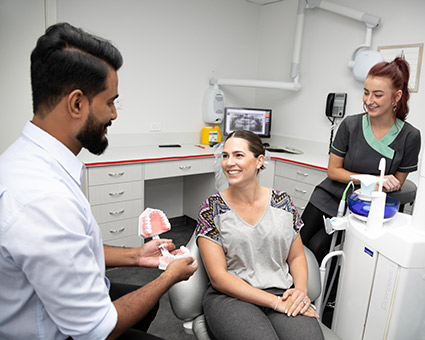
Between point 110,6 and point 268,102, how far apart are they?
6.42 ft

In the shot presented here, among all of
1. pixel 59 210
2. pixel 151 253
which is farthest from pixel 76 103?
pixel 151 253

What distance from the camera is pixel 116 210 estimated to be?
2691 mm

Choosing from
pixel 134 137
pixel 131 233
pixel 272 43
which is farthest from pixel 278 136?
pixel 131 233

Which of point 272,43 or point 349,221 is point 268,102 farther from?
point 349,221

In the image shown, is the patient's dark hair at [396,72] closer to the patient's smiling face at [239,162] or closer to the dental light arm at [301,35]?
the patient's smiling face at [239,162]

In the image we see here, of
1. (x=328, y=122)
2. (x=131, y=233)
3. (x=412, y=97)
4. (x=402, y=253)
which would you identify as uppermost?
(x=412, y=97)

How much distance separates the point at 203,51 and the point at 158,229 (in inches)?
108

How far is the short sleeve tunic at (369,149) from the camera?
1.81m

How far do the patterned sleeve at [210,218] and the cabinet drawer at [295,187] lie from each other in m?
1.62

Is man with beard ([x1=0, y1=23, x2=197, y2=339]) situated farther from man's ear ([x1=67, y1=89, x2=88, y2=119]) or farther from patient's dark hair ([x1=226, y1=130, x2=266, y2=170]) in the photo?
patient's dark hair ([x1=226, y1=130, x2=266, y2=170])

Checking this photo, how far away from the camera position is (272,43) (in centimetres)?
389

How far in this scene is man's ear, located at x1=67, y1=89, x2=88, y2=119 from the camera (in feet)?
2.98

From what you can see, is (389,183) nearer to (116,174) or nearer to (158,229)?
(158,229)

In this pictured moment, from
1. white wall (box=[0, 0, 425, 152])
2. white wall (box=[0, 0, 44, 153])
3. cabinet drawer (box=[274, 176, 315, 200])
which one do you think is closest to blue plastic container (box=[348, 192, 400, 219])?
cabinet drawer (box=[274, 176, 315, 200])
